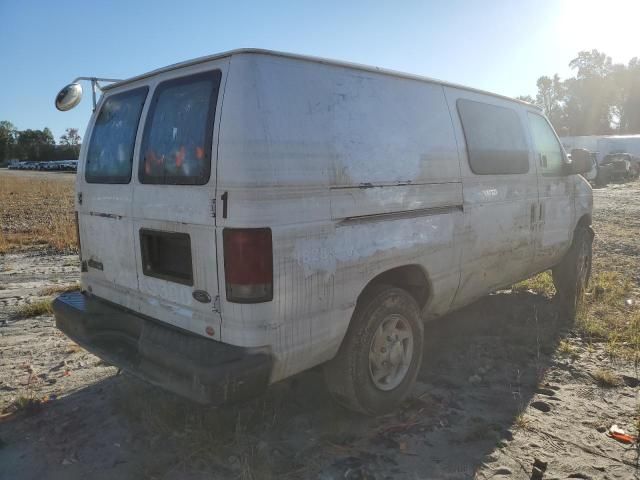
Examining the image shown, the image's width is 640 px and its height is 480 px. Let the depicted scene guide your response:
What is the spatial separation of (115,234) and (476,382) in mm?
2911

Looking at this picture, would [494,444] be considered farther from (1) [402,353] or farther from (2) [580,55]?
(2) [580,55]

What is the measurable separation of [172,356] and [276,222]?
936mm

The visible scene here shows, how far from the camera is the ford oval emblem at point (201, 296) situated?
2699 mm

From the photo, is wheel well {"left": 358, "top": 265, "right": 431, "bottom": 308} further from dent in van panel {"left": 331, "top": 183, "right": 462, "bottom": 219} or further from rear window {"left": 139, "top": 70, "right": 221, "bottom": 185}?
rear window {"left": 139, "top": 70, "right": 221, "bottom": 185}

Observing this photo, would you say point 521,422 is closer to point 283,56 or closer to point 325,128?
point 325,128

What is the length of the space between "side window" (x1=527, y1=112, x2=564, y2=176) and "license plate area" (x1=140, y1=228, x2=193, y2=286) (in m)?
3.64

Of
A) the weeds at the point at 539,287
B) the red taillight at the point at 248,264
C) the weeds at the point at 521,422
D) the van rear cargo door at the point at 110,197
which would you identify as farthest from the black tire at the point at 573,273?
the van rear cargo door at the point at 110,197

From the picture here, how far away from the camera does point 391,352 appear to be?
346cm

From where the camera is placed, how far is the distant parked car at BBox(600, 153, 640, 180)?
28844 millimetres

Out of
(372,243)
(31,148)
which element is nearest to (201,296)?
(372,243)

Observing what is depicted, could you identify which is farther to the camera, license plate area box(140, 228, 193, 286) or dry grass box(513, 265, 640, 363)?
dry grass box(513, 265, 640, 363)

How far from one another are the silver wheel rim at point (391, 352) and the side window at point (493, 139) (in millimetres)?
1406

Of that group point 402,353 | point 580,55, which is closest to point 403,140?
point 402,353

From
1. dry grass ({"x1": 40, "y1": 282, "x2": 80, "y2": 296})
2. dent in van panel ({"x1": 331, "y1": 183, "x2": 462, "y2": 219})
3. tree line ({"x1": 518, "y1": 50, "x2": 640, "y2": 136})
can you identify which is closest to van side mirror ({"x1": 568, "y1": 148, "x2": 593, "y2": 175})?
dent in van panel ({"x1": 331, "y1": 183, "x2": 462, "y2": 219})
